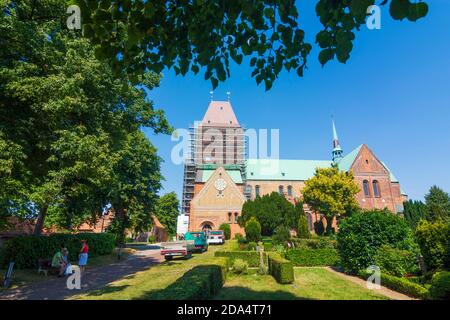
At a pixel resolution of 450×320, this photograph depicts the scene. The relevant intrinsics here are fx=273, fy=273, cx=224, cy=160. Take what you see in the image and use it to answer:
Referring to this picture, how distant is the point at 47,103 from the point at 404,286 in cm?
1597

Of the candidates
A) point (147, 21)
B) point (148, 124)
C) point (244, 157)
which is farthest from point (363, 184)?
point (147, 21)

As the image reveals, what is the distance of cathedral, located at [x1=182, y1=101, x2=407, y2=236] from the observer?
162 ft

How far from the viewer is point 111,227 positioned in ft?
108

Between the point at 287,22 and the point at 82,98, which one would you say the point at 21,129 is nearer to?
the point at 82,98

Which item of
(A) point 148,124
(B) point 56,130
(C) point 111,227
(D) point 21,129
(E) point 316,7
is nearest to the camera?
(E) point 316,7

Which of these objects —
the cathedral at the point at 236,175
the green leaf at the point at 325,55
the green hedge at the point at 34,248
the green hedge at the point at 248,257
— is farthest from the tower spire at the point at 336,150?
the green leaf at the point at 325,55

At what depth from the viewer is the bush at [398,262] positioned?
1349cm

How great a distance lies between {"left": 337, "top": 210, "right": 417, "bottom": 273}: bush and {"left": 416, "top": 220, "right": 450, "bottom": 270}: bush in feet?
5.53

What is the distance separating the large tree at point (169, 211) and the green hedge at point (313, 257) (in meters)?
57.7

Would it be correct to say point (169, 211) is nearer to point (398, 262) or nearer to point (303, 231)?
point (303, 231)

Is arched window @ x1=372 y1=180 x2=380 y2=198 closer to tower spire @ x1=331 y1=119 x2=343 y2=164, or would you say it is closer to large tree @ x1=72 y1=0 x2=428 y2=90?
tower spire @ x1=331 y1=119 x2=343 y2=164

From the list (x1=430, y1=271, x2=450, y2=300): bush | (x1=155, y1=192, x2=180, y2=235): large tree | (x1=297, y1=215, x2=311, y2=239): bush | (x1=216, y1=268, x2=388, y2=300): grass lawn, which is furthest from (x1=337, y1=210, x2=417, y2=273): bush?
(x1=155, y1=192, x2=180, y2=235): large tree

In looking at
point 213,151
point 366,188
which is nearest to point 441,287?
point 366,188

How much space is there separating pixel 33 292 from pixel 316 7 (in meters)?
14.9
